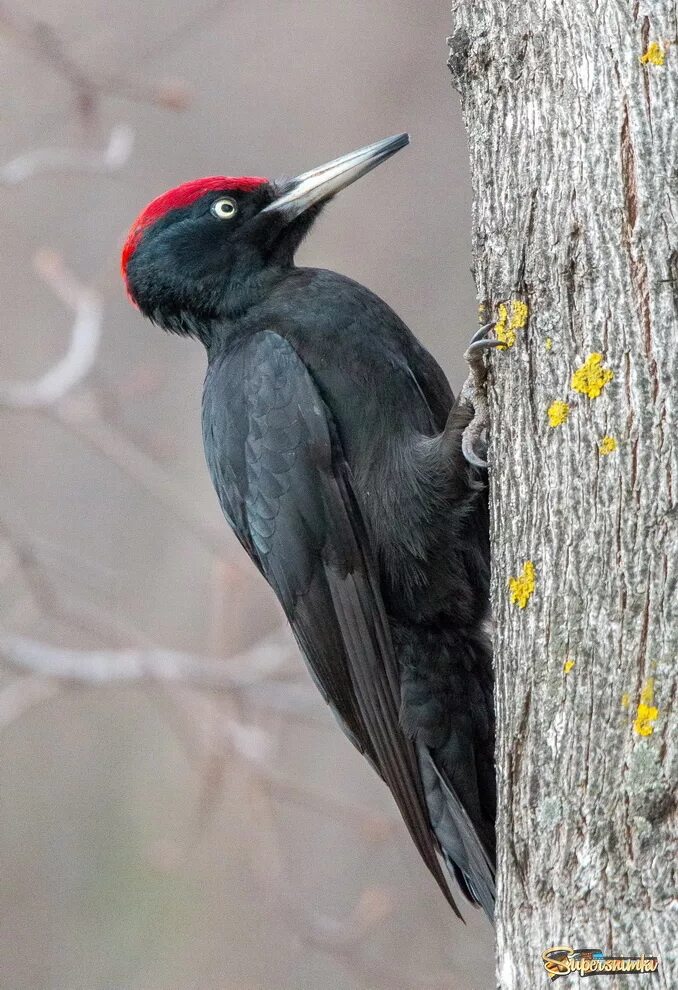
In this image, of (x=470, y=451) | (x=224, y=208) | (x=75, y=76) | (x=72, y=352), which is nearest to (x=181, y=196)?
(x=224, y=208)

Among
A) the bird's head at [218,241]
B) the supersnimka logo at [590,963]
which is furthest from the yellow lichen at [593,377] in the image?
the bird's head at [218,241]

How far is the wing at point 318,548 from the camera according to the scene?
3162 millimetres

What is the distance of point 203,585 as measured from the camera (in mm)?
6570

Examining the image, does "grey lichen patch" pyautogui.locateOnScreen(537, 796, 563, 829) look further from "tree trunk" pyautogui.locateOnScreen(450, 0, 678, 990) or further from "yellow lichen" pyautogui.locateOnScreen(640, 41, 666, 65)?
"yellow lichen" pyautogui.locateOnScreen(640, 41, 666, 65)

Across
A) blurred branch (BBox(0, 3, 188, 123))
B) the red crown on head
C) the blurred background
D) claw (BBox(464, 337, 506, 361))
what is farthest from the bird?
the blurred background

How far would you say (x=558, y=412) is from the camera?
2395 mm

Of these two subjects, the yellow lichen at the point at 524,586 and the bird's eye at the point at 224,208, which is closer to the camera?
the yellow lichen at the point at 524,586

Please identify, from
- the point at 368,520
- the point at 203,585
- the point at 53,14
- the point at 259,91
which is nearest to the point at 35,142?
the point at 53,14

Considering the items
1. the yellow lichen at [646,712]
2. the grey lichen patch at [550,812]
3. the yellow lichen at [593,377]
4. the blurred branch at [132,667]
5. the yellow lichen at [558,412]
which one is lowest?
the grey lichen patch at [550,812]

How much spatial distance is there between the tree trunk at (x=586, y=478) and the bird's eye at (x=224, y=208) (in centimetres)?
138

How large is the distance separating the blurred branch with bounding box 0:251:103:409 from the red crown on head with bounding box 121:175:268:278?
2.16ft

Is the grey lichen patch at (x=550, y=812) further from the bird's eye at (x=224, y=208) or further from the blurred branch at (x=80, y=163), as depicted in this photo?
the blurred branch at (x=80, y=163)

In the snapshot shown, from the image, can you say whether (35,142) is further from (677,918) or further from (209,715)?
(677,918)

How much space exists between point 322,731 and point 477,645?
3.19 meters
